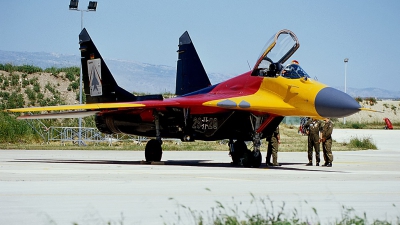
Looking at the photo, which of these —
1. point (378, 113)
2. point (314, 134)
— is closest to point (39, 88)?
point (314, 134)

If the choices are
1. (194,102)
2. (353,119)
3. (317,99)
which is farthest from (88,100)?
(353,119)

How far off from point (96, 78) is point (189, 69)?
3.76m

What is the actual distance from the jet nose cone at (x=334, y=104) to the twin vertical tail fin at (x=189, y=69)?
8663mm

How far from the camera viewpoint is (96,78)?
23188mm

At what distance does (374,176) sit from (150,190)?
20.4 feet

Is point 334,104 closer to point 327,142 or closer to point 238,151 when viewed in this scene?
point 327,142

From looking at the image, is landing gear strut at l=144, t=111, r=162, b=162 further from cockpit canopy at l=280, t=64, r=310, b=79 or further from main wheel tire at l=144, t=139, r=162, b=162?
cockpit canopy at l=280, t=64, r=310, b=79

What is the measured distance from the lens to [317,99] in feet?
55.8

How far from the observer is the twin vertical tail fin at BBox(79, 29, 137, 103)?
2297cm

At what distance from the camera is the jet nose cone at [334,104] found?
1658 cm

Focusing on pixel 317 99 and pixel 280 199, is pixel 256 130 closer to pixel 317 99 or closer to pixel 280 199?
pixel 317 99

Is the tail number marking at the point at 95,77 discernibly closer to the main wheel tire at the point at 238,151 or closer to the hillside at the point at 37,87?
the main wheel tire at the point at 238,151

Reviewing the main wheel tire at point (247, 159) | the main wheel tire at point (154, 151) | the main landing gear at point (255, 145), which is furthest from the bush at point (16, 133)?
the main wheel tire at point (247, 159)

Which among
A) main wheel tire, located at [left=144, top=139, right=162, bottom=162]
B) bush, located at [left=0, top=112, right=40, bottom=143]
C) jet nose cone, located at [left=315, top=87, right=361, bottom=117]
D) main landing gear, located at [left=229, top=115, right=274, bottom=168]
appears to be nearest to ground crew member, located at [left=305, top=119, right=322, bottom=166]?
main landing gear, located at [left=229, top=115, right=274, bottom=168]
